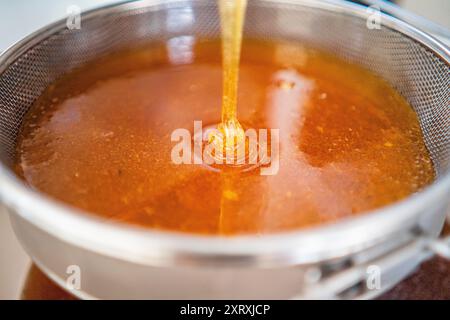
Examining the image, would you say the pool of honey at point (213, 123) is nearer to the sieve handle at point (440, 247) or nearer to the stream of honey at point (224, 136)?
the stream of honey at point (224, 136)

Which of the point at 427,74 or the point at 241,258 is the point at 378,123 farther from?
the point at 241,258

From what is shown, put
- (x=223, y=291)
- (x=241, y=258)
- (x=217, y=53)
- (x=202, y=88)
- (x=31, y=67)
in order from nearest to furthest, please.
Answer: (x=241, y=258) → (x=223, y=291) → (x=31, y=67) → (x=202, y=88) → (x=217, y=53)

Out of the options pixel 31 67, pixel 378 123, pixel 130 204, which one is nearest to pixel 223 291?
pixel 130 204

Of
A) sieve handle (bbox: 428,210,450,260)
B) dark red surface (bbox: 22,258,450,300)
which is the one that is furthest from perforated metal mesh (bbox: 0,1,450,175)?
sieve handle (bbox: 428,210,450,260)

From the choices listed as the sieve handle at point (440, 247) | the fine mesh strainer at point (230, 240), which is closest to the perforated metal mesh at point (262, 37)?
the fine mesh strainer at point (230, 240)

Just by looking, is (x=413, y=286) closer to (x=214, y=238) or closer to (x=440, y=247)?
(x=440, y=247)

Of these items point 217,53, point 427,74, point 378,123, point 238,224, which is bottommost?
point 238,224

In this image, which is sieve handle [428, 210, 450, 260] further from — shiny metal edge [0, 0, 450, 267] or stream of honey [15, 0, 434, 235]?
stream of honey [15, 0, 434, 235]
